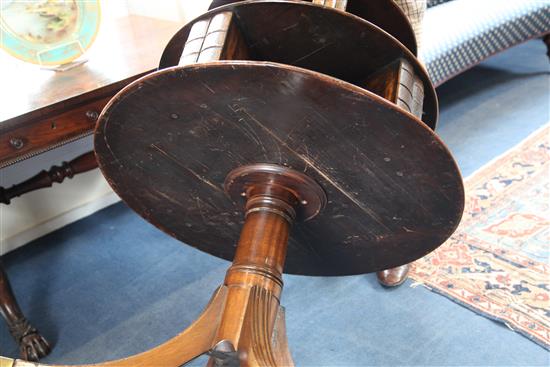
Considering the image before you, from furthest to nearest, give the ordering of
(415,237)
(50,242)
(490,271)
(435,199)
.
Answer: (50,242)
(490,271)
(415,237)
(435,199)

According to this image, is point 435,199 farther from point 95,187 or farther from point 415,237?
point 95,187

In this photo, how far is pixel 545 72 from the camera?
10.7ft

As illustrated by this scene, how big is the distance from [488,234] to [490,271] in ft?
0.69

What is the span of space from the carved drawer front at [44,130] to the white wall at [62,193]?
2.64 feet

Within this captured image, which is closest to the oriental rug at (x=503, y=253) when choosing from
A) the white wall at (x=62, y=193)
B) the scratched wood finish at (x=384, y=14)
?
the scratched wood finish at (x=384, y=14)

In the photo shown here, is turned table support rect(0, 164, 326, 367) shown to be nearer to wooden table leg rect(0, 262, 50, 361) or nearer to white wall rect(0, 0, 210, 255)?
wooden table leg rect(0, 262, 50, 361)

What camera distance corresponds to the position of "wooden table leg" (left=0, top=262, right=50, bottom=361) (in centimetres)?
155

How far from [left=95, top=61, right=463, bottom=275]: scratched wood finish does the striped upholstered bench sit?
1.49 m

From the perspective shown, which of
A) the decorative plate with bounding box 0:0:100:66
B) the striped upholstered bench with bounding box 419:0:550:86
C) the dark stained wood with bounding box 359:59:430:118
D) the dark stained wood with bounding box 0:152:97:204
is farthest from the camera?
the striped upholstered bench with bounding box 419:0:550:86

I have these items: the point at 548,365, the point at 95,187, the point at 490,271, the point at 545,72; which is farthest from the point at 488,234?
the point at 545,72

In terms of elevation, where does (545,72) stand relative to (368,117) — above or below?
below

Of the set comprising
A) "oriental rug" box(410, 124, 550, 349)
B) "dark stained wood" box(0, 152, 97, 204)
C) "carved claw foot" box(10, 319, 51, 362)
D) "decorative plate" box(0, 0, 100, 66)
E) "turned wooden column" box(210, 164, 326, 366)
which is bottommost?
"oriental rug" box(410, 124, 550, 349)

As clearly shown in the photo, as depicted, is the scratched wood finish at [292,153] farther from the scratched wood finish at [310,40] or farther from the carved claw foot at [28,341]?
the carved claw foot at [28,341]

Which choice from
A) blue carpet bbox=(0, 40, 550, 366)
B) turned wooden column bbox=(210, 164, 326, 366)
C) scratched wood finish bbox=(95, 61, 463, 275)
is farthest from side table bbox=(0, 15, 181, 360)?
turned wooden column bbox=(210, 164, 326, 366)
